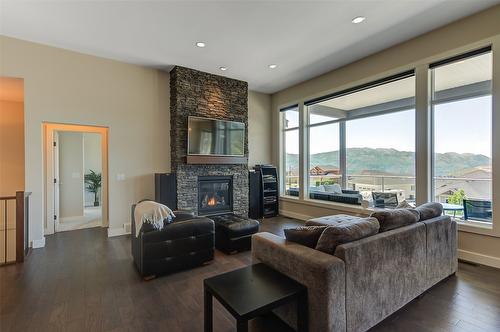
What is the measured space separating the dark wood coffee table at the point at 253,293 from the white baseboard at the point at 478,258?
3.15 m

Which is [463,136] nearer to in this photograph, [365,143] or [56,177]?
[365,143]

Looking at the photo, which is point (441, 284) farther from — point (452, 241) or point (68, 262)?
point (68, 262)

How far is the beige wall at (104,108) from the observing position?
400 cm

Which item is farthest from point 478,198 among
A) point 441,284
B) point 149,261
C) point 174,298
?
point 149,261

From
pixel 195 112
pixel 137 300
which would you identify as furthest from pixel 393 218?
pixel 195 112

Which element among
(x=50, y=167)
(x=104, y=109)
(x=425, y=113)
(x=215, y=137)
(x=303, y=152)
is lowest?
(x=50, y=167)

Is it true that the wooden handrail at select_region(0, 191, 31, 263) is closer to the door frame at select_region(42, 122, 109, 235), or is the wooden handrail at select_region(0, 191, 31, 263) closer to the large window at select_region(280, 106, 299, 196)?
the door frame at select_region(42, 122, 109, 235)

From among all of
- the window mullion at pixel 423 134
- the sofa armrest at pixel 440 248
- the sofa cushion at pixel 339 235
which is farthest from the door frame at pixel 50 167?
the window mullion at pixel 423 134

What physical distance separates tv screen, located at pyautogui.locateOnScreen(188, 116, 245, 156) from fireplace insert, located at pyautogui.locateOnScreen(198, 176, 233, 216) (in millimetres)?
624

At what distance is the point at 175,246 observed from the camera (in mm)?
2975

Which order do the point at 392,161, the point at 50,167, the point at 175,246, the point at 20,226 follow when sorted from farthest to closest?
1. the point at 50,167
2. the point at 392,161
3. the point at 20,226
4. the point at 175,246

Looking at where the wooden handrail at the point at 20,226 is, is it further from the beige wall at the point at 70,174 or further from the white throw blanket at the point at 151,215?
the beige wall at the point at 70,174

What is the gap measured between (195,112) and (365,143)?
3695 millimetres

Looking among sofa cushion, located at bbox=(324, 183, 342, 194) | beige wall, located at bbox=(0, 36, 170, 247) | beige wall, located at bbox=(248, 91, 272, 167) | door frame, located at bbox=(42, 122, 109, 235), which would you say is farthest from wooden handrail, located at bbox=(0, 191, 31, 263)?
sofa cushion, located at bbox=(324, 183, 342, 194)
